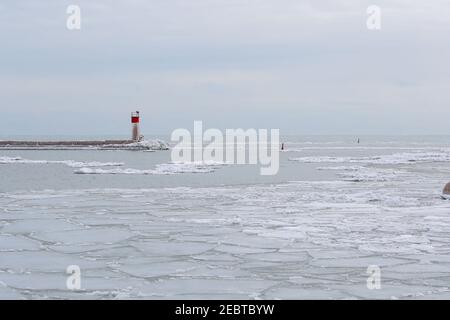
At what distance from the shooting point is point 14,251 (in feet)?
20.7

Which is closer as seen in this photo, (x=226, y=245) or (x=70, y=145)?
(x=226, y=245)

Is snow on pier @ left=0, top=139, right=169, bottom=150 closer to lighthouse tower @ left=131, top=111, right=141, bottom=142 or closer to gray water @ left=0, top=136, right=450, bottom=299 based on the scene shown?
lighthouse tower @ left=131, top=111, right=141, bottom=142

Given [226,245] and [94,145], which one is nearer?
[226,245]

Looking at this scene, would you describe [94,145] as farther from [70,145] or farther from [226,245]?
[226,245]

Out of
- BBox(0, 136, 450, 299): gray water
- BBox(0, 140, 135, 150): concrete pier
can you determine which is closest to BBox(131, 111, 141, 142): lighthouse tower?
BBox(0, 140, 135, 150): concrete pier

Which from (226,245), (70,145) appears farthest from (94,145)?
(226,245)

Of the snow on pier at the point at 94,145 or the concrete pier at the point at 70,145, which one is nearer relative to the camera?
the snow on pier at the point at 94,145

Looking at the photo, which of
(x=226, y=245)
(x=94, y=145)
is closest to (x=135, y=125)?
(x=94, y=145)

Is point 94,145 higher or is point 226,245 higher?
point 226,245

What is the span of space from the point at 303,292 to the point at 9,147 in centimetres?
5300

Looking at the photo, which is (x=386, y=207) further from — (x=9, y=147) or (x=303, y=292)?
(x=9, y=147)

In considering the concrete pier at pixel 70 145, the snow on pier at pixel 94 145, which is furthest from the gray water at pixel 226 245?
the concrete pier at pixel 70 145

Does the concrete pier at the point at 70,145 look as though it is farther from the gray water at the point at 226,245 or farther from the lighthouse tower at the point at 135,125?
the gray water at the point at 226,245
